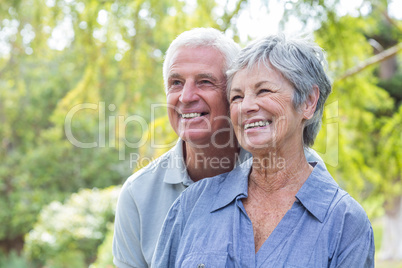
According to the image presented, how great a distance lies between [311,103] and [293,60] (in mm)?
184

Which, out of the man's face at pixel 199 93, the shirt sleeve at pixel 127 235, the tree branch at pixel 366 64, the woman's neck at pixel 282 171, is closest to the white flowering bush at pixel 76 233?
the tree branch at pixel 366 64

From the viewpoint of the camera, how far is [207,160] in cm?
192

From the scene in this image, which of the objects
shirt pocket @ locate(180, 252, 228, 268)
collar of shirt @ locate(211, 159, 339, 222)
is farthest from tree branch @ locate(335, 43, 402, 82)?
shirt pocket @ locate(180, 252, 228, 268)

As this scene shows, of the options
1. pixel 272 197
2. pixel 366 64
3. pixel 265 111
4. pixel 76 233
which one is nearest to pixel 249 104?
pixel 265 111

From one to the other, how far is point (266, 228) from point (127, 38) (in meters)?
2.17

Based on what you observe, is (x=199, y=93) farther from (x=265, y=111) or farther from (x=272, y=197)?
(x=272, y=197)

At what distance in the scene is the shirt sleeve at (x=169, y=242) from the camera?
149cm

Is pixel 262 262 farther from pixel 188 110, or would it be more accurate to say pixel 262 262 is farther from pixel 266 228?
pixel 188 110

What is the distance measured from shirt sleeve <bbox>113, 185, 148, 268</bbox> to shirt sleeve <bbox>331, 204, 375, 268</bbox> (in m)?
0.86

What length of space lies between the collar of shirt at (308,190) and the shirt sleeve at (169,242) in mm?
Result: 136

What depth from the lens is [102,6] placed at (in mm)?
2990

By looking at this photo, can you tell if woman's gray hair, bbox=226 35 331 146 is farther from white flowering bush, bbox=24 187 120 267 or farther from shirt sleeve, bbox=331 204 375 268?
white flowering bush, bbox=24 187 120 267

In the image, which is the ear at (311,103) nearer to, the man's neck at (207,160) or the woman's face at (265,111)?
the woman's face at (265,111)

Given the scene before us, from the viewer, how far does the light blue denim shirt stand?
1.28 meters
